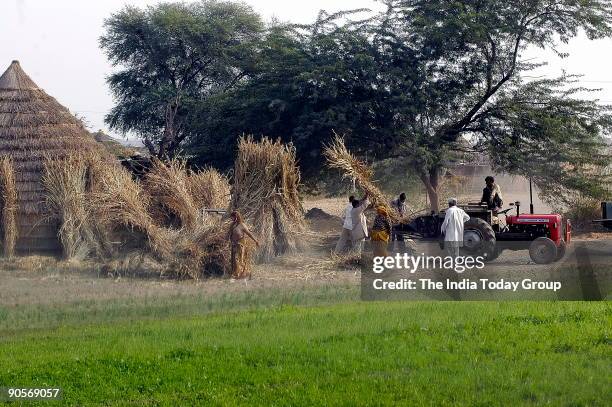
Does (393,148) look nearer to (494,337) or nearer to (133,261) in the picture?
(133,261)

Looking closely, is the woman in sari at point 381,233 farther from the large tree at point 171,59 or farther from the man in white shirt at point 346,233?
the large tree at point 171,59

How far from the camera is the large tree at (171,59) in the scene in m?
39.1

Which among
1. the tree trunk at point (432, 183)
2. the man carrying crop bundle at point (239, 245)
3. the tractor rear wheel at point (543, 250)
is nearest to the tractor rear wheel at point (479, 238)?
the tractor rear wheel at point (543, 250)

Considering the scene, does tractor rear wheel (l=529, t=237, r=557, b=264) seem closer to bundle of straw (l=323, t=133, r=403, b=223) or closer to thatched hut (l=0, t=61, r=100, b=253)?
bundle of straw (l=323, t=133, r=403, b=223)

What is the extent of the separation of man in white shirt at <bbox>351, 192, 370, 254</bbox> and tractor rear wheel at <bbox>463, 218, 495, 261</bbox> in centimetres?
246

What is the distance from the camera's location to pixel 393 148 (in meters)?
27.4

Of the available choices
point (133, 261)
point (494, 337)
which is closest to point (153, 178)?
point (133, 261)

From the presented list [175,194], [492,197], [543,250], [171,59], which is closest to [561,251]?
[543,250]

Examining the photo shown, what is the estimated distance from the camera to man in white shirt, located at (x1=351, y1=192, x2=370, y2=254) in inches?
782

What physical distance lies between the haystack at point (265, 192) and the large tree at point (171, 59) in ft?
60.7

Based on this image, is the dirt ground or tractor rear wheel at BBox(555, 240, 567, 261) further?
tractor rear wheel at BBox(555, 240, 567, 261)

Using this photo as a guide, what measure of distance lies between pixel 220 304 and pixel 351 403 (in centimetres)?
676

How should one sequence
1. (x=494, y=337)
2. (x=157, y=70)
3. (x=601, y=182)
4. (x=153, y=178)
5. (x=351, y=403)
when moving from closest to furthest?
(x=351, y=403)
(x=494, y=337)
(x=153, y=178)
(x=601, y=182)
(x=157, y=70)

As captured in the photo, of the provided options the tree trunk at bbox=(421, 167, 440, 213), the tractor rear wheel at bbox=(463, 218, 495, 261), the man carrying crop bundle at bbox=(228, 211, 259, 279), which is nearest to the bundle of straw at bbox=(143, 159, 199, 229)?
the man carrying crop bundle at bbox=(228, 211, 259, 279)
